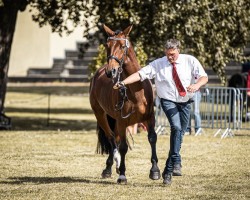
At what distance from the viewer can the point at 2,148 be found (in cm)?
1933

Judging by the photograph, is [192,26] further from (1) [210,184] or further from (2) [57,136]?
(1) [210,184]

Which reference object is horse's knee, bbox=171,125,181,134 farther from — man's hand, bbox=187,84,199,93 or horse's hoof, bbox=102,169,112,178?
horse's hoof, bbox=102,169,112,178

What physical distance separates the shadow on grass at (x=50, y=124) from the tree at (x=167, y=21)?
6.43ft

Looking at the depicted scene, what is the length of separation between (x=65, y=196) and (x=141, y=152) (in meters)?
6.57

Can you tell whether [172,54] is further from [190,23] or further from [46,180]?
[190,23]

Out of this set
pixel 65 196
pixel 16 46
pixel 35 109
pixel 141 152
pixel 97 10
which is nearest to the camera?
pixel 65 196

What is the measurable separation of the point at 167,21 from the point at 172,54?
11.6 metres

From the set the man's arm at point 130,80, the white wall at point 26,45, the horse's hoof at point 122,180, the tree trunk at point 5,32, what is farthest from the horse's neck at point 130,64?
the white wall at point 26,45

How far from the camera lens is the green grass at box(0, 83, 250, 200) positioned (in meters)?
12.3

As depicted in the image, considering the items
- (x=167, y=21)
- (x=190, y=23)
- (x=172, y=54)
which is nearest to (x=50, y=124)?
(x=167, y=21)

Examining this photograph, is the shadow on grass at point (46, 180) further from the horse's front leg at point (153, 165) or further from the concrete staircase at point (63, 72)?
the concrete staircase at point (63, 72)

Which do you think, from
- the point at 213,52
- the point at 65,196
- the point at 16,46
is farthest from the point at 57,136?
the point at 16,46

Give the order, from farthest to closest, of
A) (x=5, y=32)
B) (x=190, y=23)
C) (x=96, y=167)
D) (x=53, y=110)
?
(x=53, y=110) < (x=5, y=32) < (x=190, y=23) < (x=96, y=167)

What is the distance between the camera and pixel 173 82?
510 inches
